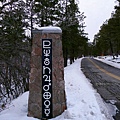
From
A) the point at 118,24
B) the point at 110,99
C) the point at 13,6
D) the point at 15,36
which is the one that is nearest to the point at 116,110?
the point at 110,99

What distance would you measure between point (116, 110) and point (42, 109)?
236 centimetres

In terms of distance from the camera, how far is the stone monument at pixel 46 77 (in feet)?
15.0

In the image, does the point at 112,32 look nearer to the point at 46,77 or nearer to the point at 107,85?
the point at 107,85

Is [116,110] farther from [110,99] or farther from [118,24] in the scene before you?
[118,24]

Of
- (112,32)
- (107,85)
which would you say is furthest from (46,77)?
(112,32)

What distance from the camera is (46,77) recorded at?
→ 4.57 m

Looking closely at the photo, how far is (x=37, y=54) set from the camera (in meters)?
4.66

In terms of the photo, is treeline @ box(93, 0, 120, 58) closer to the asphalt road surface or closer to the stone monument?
the asphalt road surface

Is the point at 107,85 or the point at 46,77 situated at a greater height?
the point at 46,77

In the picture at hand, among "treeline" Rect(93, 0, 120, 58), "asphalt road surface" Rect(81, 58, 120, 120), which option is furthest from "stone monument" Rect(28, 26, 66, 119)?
"treeline" Rect(93, 0, 120, 58)

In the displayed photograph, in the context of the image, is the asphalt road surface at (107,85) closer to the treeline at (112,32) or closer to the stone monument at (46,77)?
the stone monument at (46,77)

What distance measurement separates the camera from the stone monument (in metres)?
4.59

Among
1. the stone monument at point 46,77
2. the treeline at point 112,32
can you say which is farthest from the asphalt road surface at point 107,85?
the treeline at point 112,32

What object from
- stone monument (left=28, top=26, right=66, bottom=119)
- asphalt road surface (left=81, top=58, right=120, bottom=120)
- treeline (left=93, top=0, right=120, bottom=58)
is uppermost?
treeline (left=93, top=0, right=120, bottom=58)
